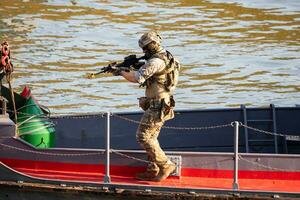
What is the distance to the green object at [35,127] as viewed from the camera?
13125 mm

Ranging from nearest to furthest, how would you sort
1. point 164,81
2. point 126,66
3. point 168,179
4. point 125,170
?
point 164,81
point 126,66
point 168,179
point 125,170

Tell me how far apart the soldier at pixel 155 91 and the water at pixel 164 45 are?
9.96m

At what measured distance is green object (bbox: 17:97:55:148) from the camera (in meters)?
13.1

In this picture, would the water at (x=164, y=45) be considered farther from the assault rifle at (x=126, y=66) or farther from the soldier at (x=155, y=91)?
the assault rifle at (x=126, y=66)

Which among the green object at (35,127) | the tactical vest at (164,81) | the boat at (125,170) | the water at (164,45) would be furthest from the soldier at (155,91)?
the water at (164,45)

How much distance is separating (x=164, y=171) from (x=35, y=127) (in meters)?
2.28

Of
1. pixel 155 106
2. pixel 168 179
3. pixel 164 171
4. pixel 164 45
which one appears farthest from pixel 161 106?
pixel 164 45

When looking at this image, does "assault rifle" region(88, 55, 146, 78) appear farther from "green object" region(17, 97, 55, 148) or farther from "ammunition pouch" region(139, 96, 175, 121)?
"green object" region(17, 97, 55, 148)

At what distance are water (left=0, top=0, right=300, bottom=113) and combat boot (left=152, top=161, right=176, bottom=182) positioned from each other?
986cm

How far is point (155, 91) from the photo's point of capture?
11.7m

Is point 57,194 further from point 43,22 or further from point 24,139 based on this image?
point 43,22

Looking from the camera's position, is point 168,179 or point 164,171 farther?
point 168,179

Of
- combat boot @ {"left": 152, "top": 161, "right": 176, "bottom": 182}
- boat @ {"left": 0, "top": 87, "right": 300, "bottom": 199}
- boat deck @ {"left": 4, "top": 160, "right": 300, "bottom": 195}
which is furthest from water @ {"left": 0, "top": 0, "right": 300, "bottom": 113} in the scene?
combat boot @ {"left": 152, "top": 161, "right": 176, "bottom": 182}

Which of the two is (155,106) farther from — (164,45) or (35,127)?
(164,45)
